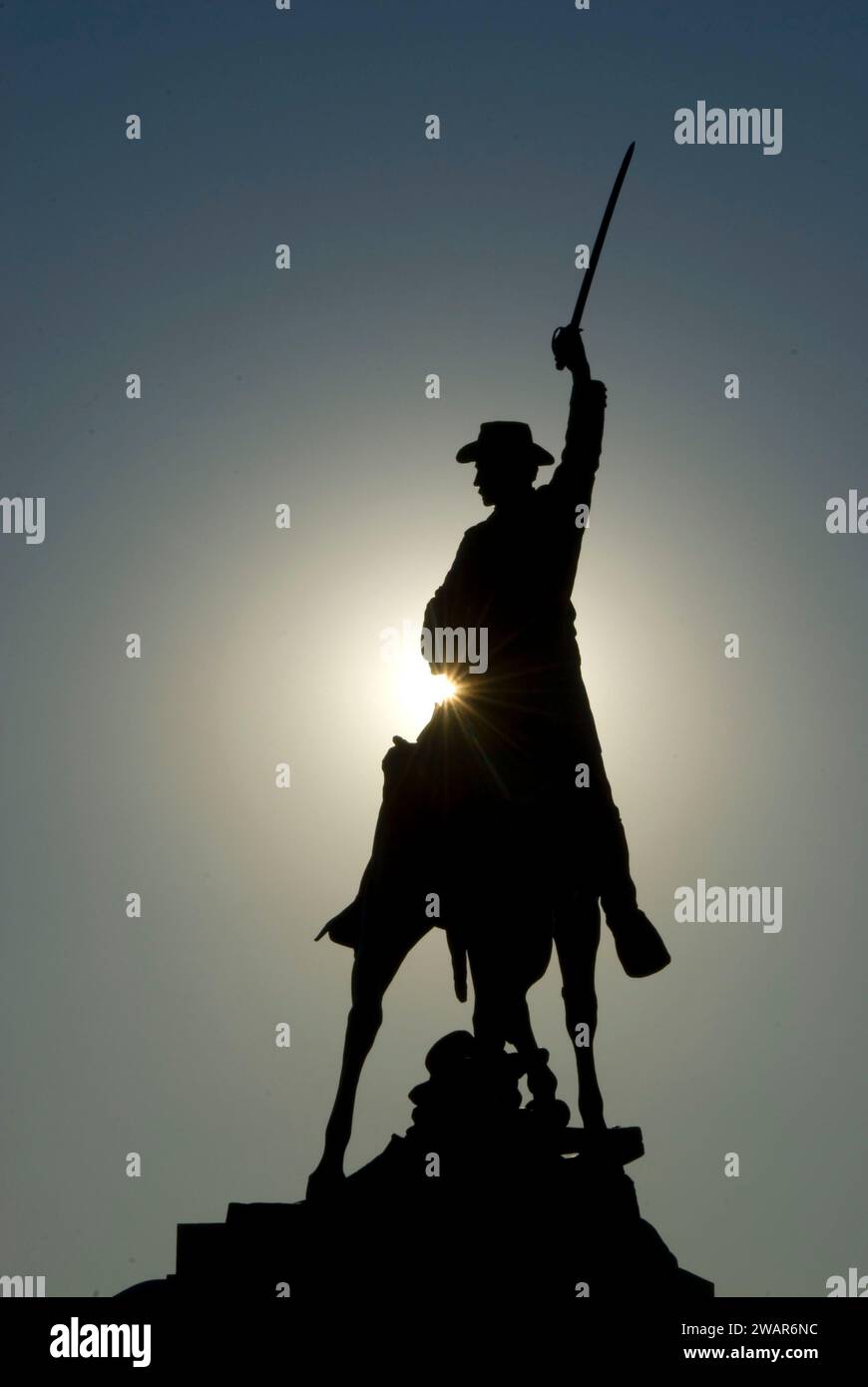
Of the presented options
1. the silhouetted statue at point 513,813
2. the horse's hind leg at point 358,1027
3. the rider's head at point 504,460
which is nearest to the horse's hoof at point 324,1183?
the horse's hind leg at point 358,1027

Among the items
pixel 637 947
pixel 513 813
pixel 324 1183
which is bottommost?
pixel 324 1183

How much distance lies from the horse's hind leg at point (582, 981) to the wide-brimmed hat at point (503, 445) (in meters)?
3.18

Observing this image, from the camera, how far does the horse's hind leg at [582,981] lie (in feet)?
49.2

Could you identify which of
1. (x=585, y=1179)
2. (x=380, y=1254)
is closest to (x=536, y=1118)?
(x=585, y=1179)

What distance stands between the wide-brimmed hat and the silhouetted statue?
0.05ft

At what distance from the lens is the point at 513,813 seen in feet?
50.5

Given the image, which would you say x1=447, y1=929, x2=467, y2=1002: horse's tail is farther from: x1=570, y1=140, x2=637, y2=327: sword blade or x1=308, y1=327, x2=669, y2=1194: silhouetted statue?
x1=570, y1=140, x2=637, y2=327: sword blade

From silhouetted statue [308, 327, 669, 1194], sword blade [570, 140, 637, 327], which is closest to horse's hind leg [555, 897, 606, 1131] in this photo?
silhouetted statue [308, 327, 669, 1194]

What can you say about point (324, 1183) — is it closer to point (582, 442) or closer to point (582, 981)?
point (582, 981)

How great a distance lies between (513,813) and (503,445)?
2665 mm

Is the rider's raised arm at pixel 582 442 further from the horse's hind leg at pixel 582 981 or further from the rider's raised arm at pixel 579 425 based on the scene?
the horse's hind leg at pixel 582 981

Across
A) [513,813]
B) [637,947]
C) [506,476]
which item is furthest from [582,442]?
[637,947]
